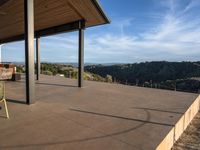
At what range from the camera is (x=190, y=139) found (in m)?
4.09

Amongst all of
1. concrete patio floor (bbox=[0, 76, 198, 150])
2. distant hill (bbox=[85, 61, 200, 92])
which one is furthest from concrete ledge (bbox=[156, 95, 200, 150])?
distant hill (bbox=[85, 61, 200, 92])

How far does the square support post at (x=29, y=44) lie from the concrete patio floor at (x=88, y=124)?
433mm

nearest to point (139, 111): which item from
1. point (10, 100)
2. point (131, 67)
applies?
point (10, 100)

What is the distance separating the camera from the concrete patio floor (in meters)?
2.96

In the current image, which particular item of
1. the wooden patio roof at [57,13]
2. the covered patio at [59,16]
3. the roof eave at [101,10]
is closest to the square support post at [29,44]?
the covered patio at [59,16]

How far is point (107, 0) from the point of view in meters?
11.7

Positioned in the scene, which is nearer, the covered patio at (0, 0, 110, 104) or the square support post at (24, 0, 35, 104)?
the square support post at (24, 0, 35, 104)

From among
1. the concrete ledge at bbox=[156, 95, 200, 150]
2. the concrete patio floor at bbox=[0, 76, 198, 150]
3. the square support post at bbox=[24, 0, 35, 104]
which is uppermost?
the square support post at bbox=[24, 0, 35, 104]

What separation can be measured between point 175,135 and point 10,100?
448 cm

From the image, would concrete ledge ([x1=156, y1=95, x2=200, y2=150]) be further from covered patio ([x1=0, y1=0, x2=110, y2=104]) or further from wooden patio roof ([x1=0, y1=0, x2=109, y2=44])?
wooden patio roof ([x1=0, y1=0, x2=109, y2=44])

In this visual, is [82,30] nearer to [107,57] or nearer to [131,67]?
[107,57]

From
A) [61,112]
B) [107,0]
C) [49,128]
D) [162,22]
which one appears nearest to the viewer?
[49,128]

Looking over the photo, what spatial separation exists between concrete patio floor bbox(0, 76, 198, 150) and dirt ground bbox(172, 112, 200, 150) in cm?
37

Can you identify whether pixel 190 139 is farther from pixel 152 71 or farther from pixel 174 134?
pixel 152 71
